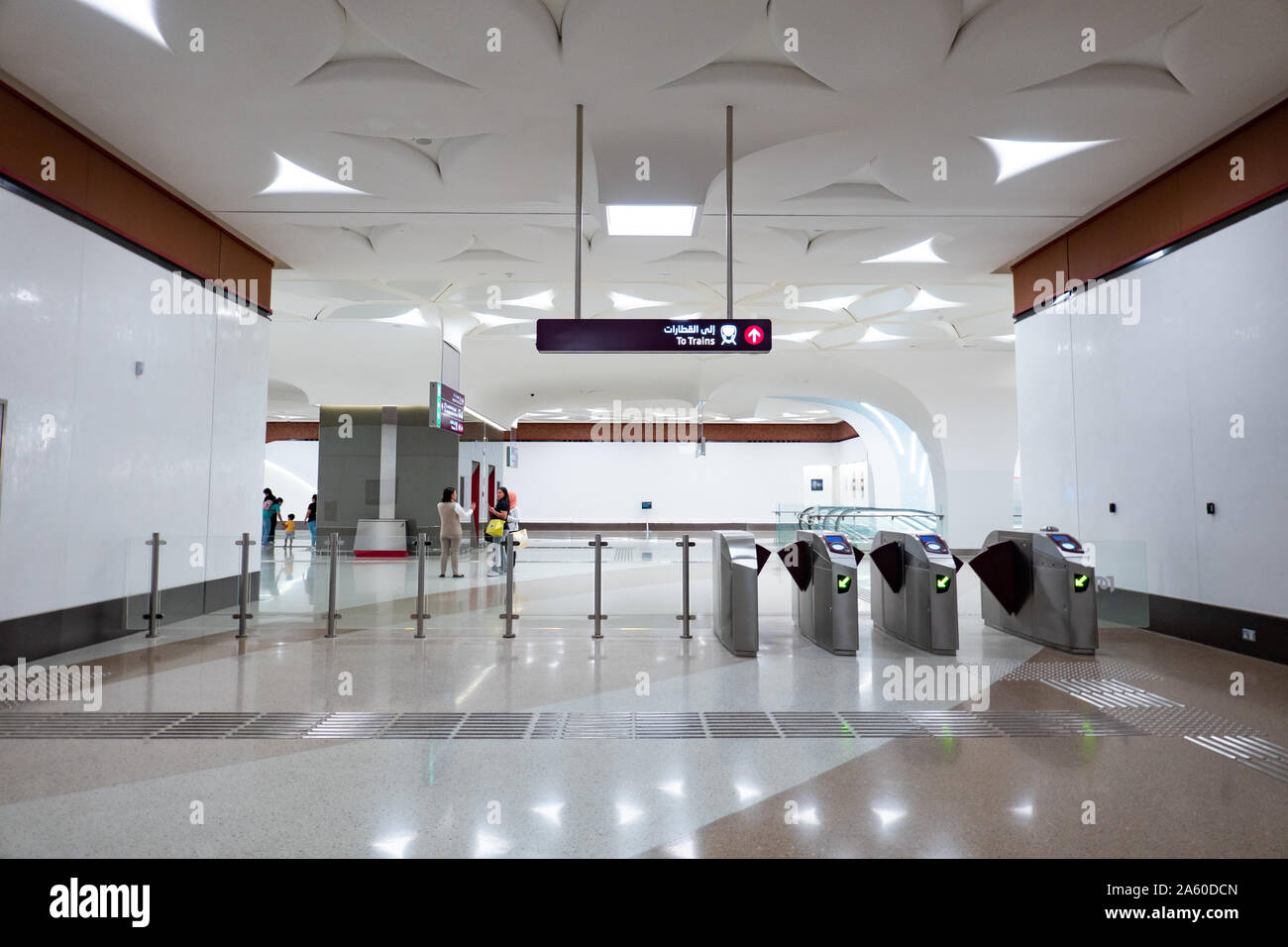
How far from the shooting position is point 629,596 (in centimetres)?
707

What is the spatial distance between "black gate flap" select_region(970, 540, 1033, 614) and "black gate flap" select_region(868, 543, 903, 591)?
0.63 metres

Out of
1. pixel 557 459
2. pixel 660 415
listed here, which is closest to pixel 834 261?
pixel 660 415

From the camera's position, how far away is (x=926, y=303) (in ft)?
35.5

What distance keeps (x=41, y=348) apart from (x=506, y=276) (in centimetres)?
516

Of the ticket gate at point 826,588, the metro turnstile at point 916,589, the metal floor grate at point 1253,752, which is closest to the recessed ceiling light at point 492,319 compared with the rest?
the ticket gate at point 826,588

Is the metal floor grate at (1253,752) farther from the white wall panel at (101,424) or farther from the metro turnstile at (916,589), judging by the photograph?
the white wall panel at (101,424)

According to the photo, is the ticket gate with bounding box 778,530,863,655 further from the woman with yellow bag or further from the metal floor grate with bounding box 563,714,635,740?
the woman with yellow bag

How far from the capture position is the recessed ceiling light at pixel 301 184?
253 inches

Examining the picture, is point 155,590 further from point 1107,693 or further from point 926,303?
point 926,303

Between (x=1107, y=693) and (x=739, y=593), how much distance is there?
245cm

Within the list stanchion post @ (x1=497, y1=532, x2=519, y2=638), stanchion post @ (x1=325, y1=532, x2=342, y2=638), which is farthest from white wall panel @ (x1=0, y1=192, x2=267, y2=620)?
stanchion post @ (x1=497, y1=532, x2=519, y2=638)

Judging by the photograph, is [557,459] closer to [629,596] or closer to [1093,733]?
[629,596]

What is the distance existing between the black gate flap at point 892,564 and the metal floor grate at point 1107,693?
165 centimetres

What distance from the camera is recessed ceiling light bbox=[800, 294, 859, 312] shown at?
10.7m
